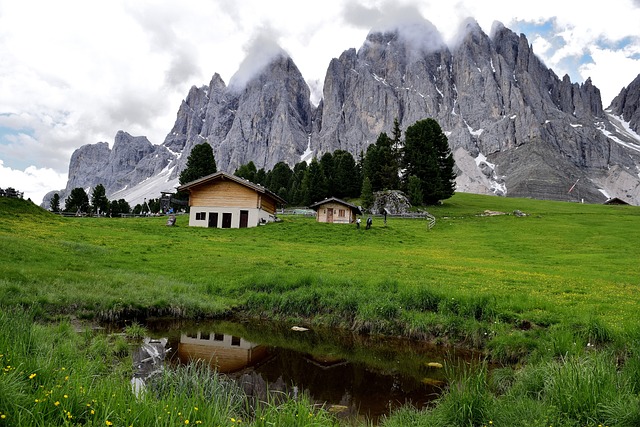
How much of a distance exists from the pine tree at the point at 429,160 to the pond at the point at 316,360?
64781mm

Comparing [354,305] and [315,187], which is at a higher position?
[315,187]

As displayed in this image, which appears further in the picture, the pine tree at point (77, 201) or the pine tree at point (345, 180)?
the pine tree at point (77, 201)

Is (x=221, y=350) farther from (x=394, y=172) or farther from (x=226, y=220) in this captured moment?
(x=394, y=172)

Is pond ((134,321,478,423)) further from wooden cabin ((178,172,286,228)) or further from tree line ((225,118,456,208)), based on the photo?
tree line ((225,118,456,208))

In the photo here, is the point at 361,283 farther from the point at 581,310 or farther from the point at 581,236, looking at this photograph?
the point at 581,236

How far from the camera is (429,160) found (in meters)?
79.1

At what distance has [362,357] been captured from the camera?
43.8 feet

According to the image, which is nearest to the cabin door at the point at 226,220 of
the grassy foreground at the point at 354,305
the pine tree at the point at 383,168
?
the grassy foreground at the point at 354,305

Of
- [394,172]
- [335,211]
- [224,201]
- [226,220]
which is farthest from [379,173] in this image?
[226,220]

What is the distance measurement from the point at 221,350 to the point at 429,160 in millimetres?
70785

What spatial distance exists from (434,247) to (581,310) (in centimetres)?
2391

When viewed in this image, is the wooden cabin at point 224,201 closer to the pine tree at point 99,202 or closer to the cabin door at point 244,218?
the cabin door at point 244,218

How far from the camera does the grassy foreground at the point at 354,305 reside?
6711mm

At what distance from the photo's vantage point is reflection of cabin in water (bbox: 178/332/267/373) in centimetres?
1226
